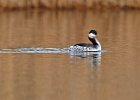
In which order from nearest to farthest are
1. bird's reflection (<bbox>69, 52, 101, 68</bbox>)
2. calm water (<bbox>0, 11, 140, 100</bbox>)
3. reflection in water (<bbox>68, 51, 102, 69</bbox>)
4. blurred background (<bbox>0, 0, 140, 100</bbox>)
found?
calm water (<bbox>0, 11, 140, 100</bbox>)
blurred background (<bbox>0, 0, 140, 100</bbox>)
bird's reflection (<bbox>69, 52, 101, 68</bbox>)
reflection in water (<bbox>68, 51, 102, 69</bbox>)

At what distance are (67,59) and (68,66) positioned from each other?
1210mm

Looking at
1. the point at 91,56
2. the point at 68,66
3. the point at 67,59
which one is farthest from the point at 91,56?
the point at 68,66

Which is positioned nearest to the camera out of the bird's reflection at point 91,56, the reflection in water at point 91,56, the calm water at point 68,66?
the calm water at point 68,66

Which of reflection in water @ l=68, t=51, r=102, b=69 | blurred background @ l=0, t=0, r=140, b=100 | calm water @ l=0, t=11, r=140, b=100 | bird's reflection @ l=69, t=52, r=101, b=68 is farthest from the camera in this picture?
reflection in water @ l=68, t=51, r=102, b=69

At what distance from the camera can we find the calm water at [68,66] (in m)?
15.7

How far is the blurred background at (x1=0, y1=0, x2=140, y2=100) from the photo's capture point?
52.1 feet

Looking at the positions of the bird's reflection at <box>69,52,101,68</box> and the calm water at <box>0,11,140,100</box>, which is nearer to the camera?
the calm water at <box>0,11,140,100</box>

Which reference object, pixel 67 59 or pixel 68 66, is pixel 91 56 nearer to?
pixel 67 59

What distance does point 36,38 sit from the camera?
1011 inches

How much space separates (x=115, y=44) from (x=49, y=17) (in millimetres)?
11944

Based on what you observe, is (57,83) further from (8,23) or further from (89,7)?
(89,7)

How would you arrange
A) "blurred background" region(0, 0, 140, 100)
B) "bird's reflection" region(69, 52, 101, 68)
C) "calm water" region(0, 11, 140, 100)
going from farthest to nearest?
"bird's reflection" region(69, 52, 101, 68), "blurred background" region(0, 0, 140, 100), "calm water" region(0, 11, 140, 100)

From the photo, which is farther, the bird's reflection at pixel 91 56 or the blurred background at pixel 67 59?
the bird's reflection at pixel 91 56

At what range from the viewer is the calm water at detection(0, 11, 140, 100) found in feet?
51.6
